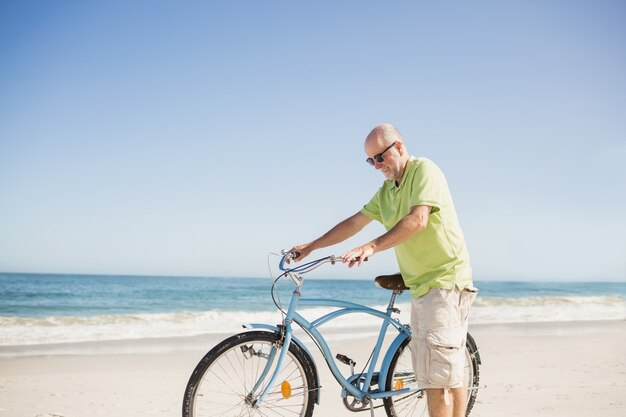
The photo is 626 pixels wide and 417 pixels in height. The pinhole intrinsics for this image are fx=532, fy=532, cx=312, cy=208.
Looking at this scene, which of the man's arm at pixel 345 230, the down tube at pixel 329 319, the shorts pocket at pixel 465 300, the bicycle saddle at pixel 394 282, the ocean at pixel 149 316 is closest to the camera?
the shorts pocket at pixel 465 300

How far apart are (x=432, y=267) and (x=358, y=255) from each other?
1.73 feet

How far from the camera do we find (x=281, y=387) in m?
3.05

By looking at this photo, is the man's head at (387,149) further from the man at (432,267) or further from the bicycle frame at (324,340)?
the bicycle frame at (324,340)

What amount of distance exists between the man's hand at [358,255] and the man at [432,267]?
46 mm

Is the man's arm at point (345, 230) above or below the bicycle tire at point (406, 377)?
above

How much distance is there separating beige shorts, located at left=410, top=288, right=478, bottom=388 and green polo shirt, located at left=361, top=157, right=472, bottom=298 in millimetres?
75

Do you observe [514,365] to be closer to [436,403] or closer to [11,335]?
[436,403]

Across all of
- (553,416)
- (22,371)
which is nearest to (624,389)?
(553,416)

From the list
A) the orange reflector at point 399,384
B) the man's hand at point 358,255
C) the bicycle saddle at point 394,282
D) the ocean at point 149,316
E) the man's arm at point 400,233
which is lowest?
the ocean at point 149,316

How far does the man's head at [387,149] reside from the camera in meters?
2.96

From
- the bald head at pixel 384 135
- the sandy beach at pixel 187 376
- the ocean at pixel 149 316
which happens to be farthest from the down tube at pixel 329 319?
the ocean at pixel 149 316

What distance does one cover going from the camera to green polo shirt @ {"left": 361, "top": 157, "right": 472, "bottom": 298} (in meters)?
2.79

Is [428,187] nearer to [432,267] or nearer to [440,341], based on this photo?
[432,267]

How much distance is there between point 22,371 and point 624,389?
653 cm
